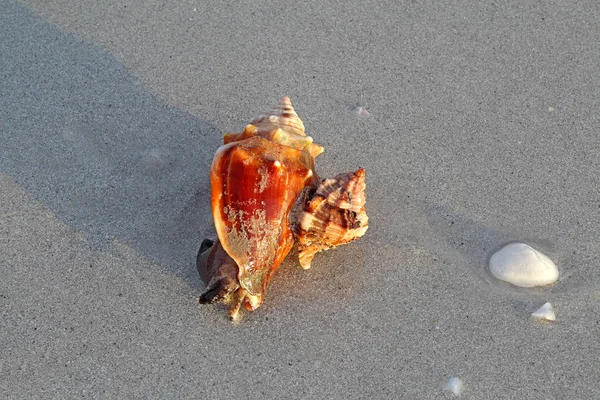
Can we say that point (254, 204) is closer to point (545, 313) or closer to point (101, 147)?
point (101, 147)

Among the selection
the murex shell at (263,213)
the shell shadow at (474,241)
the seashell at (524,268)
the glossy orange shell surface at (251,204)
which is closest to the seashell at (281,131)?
the murex shell at (263,213)

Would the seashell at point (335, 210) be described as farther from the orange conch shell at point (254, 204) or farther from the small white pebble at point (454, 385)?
the small white pebble at point (454, 385)

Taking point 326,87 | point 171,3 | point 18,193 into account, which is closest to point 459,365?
point 326,87

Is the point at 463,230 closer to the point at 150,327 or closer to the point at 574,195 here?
the point at 574,195

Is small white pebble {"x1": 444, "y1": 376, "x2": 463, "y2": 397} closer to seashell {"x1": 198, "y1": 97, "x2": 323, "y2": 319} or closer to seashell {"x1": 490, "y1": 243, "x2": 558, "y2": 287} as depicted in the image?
seashell {"x1": 490, "y1": 243, "x2": 558, "y2": 287}

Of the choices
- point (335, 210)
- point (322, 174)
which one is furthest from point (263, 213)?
point (322, 174)

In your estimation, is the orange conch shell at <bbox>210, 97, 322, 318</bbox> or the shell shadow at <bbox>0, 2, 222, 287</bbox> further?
the shell shadow at <bbox>0, 2, 222, 287</bbox>

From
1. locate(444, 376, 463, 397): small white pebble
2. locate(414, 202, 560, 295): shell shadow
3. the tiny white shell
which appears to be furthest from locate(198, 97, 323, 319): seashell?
the tiny white shell
